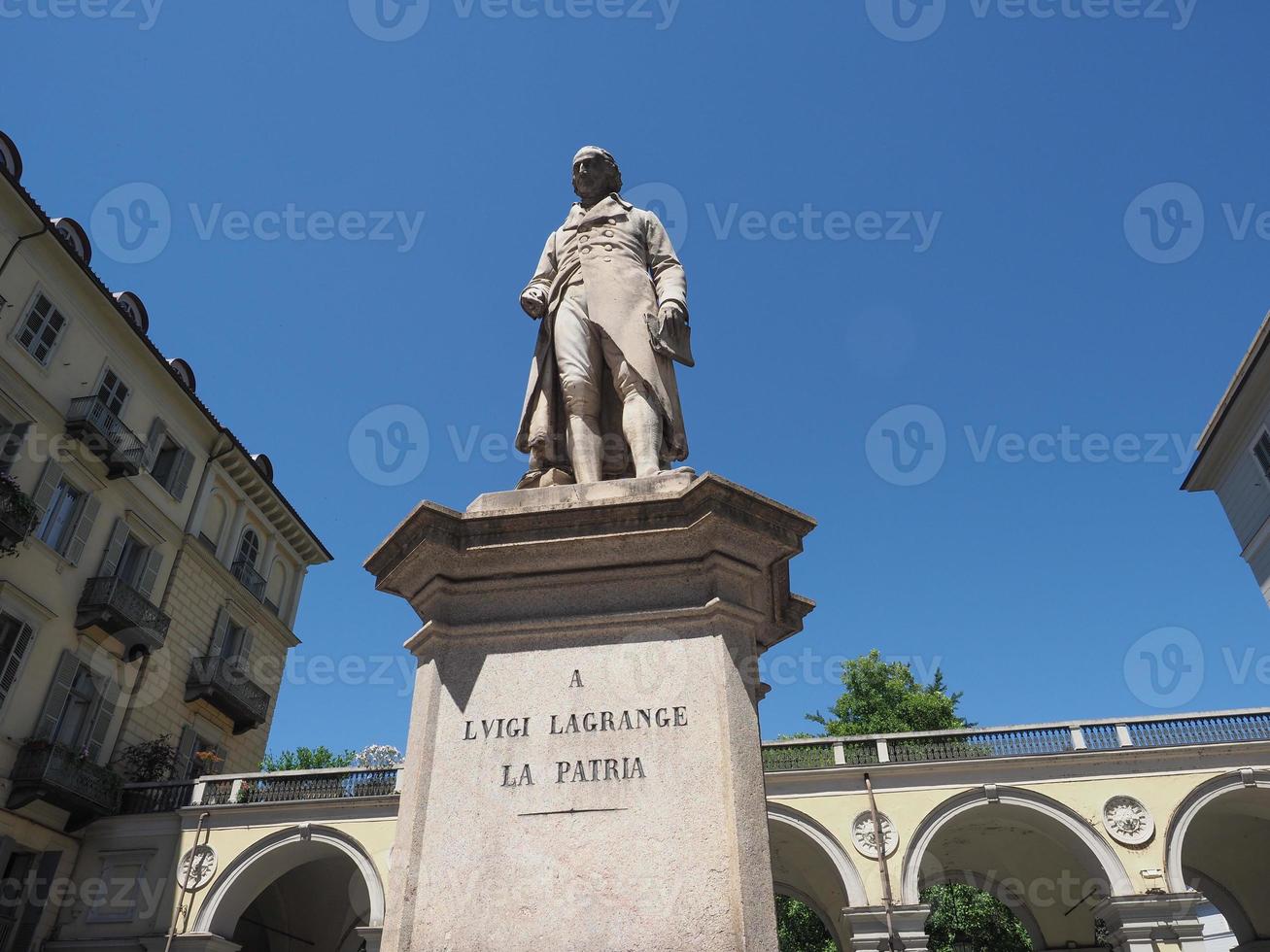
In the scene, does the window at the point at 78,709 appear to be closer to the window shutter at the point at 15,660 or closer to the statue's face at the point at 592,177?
the window shutter at the point at 15,660

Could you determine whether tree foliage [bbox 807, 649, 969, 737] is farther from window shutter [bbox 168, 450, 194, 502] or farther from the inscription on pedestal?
the inscription on pedestal

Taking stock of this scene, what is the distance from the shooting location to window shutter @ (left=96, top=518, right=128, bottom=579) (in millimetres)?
20703

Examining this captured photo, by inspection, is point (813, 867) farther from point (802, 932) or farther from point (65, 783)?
point (65, 783)

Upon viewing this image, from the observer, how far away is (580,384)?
5.11 meters

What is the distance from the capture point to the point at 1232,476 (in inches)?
955

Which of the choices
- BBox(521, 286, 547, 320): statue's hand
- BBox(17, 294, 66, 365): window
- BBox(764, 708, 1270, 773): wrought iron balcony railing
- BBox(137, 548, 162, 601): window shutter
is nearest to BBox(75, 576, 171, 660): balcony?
BBox(137, 548, 162, 601): window shutter

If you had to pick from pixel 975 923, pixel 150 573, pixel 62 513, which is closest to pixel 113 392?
pixel 62 513

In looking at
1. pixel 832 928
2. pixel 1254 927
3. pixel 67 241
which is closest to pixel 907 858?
pixel 832 928

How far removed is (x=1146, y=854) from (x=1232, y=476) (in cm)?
1158

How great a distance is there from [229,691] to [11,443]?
8.69 m

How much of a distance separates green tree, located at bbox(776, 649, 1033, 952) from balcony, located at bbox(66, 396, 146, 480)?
19532 millimetres

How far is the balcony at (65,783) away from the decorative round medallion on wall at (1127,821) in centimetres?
2161

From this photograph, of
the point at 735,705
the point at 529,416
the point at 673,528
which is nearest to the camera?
the point at 735,705

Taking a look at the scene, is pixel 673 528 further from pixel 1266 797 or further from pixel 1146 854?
pixel 1266 797
